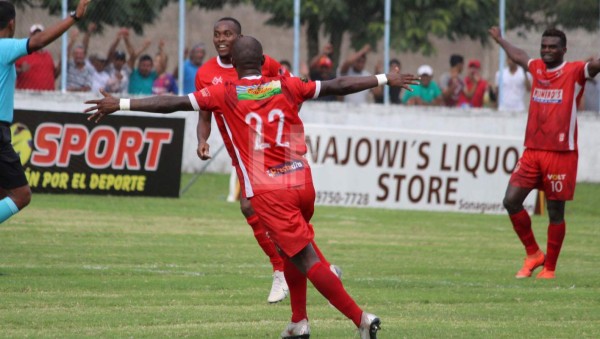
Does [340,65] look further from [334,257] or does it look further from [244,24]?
[334,257]

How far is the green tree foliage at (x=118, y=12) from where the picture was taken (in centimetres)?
2252

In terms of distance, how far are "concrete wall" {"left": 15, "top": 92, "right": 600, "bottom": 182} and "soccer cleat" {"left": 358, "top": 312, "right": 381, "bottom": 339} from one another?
16.1 meters

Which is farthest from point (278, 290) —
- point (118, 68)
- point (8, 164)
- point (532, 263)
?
point (118, 68)

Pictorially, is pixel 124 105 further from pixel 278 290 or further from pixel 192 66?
pixel 192 66

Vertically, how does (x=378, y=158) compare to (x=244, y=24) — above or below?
below

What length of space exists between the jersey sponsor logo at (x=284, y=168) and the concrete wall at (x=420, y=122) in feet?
51.3

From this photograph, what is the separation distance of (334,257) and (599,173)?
44.0ft

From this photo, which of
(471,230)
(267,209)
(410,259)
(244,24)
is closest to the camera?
(267,209)

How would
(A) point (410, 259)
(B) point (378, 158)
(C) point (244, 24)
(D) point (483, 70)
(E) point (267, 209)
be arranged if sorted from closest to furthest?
(E) point (267, 209)
(A) point (410, 259)
(B) point (378, 158)
(C) point (244, 24)
(D) point (483, 70)

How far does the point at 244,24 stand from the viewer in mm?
24297

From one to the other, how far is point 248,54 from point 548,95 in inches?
207

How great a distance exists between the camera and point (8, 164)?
1138 cm

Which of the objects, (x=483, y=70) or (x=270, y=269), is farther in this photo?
(x=483, y=70)

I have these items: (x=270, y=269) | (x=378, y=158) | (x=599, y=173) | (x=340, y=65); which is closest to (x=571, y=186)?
(x=270, y=269)
